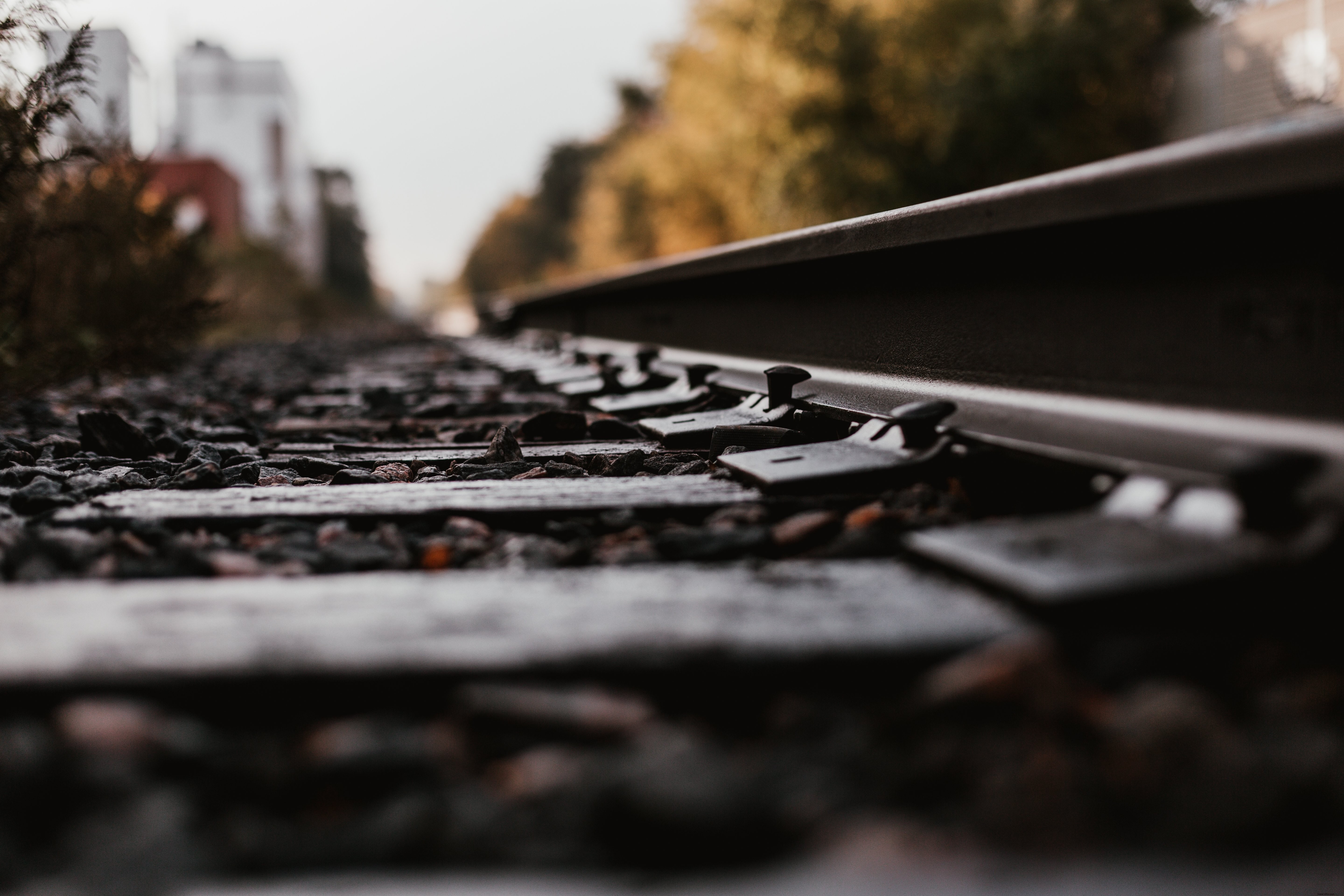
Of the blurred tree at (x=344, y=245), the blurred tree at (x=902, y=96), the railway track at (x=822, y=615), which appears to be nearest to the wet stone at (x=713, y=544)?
the railway track at (x=822, y=615)

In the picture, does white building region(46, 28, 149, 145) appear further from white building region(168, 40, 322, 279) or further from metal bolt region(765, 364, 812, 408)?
white building region(168, 40, 322, 279)

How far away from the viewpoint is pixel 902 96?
22516mm

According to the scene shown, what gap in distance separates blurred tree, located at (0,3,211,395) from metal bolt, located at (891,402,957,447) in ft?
8.32

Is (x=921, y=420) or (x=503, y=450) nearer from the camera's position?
(x=921, y=420)

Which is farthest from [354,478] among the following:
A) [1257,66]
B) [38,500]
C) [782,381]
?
[1257,66]

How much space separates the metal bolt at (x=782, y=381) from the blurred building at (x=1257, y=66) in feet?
72.6

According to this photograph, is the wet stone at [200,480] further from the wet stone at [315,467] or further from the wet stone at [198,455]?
the wet stone at [315,467]

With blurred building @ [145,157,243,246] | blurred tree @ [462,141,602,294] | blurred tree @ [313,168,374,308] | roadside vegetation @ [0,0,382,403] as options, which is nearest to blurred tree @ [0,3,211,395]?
roadside vegetation @ [0,0,382,403]

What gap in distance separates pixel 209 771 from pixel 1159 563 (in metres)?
0.95

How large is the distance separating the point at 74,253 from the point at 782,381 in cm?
405

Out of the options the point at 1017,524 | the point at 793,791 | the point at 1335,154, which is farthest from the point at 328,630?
the point at 1335,154

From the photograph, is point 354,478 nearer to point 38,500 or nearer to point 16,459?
point 38,500

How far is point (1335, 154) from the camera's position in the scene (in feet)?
3.77

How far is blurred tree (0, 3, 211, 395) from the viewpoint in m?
2.97
